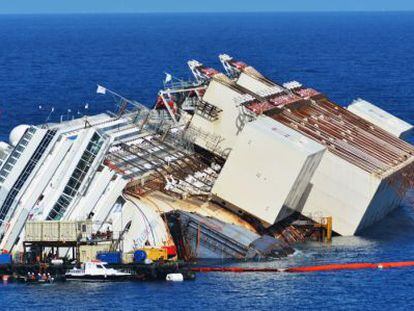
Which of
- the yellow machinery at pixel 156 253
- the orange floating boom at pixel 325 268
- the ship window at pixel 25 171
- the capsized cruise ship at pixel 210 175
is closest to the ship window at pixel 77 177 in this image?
the capsized cruise ship at pixel 210 175

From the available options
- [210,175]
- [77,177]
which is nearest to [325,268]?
[77,177]

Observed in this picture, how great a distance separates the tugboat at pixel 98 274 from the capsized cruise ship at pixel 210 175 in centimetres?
651

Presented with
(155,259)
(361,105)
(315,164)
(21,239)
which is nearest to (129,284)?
(155,259)

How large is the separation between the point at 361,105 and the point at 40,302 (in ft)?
203

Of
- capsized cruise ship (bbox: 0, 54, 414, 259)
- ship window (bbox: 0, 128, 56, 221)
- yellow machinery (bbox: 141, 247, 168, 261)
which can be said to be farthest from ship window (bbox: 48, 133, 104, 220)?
yellow machinery (bbox: 141, 247, 168, 261)

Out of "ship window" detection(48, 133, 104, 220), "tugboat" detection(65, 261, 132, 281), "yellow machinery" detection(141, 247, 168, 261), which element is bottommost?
"tugboat" detection(65, 261, 132, 281)

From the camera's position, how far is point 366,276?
364ft

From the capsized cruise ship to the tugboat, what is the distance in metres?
6.51

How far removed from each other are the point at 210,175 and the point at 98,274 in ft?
90.7

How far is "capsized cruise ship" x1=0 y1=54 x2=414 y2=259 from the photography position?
117 metres

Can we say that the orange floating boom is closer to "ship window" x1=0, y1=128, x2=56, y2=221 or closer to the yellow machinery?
the yellow machinery

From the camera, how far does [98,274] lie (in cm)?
10850

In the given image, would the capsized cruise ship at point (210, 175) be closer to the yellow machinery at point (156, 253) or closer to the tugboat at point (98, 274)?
the yellow machinery at point (156, 253)

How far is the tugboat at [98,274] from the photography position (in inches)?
4272
